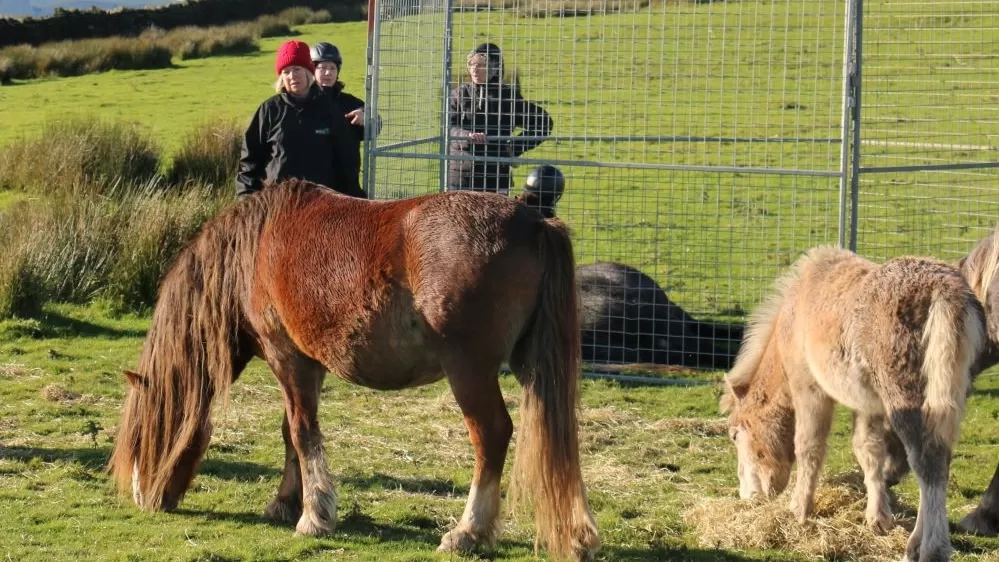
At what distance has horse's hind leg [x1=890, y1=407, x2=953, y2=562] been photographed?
452 cm

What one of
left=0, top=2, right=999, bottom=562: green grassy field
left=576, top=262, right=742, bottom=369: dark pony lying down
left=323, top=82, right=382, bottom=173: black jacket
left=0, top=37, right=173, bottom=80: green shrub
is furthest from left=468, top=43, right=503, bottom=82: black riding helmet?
left=0, top=37, right=173, bottom=80: green shrub

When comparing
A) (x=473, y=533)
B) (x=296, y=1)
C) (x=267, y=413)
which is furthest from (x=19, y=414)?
(x=296, y=1)

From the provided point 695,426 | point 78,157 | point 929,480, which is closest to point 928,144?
point 695,426

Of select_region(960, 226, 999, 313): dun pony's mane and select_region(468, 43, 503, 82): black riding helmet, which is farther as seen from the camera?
select_region(468, 43, 503, 82): black riding helmet

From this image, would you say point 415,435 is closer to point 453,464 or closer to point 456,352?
point 453,464

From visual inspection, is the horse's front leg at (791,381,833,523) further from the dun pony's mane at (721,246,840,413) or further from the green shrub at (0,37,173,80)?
the green shrub at (0,37,173,80)

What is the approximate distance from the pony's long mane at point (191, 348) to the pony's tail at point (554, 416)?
1276 millimetres

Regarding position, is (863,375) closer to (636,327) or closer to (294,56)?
(294,56)

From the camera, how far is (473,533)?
4.77m

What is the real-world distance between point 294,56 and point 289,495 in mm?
2673

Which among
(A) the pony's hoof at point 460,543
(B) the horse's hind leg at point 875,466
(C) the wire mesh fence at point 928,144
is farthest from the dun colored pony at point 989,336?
(A) the pony's hoof at point 460,543

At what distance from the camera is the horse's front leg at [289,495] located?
532cm

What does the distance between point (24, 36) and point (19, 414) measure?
23.6 meters

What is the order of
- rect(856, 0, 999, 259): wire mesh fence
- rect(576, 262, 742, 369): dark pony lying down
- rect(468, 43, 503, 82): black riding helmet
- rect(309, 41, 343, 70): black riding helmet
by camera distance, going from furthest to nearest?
rect(856, 0, 999, 259): wire mesh fence
rect(468, 43, 503, 82): black riding helmet
rect(576, 262, 742, 369): dark pony lying down
rect(309, 41, 343, 70): black riding helmet
